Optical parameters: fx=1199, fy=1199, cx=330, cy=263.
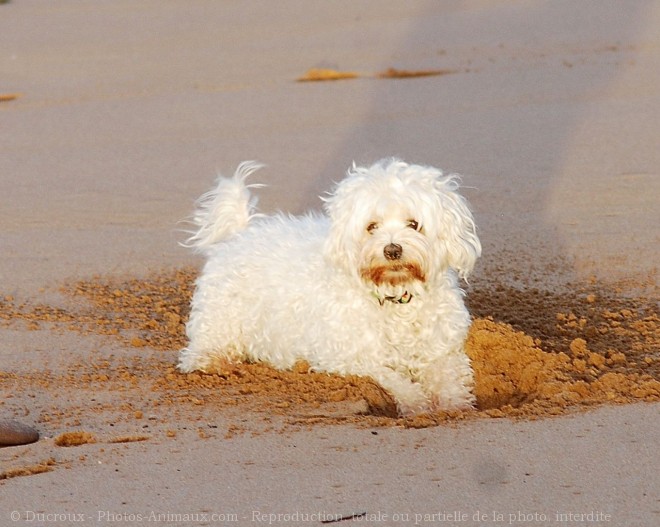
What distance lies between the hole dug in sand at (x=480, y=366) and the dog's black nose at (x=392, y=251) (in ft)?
2.29

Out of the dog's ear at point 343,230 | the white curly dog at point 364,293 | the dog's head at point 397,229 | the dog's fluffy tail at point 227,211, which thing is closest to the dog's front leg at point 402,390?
the white curly dog at point 364,293

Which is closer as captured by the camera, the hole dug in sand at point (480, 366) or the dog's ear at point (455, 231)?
Result: the hole dug in sand at point (480, 366)

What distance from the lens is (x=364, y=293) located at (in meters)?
6.29

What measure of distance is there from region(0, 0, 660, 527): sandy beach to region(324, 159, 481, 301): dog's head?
2.02 ft

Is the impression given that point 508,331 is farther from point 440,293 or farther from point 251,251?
point 251,251

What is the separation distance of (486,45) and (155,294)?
9.77 meters

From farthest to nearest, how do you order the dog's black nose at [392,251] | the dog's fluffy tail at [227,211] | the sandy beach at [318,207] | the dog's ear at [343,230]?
the dog's fluffy tail at [227,211] → the dog's ear at [343,230] → the dog's black nose at [392,251] → the sandy beach at [318,207]

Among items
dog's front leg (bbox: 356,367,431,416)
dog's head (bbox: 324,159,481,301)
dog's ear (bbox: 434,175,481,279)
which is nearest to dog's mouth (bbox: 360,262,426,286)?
dog's head (bbox: 324,159,481,301)

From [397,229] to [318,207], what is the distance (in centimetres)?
447

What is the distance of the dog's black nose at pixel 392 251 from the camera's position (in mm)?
5945

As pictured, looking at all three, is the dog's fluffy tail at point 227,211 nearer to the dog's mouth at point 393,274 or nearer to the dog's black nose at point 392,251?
the dog's mouth at point 393,274

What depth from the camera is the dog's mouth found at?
600 centimetres

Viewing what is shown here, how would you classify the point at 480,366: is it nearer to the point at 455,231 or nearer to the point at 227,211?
the point at 455,231

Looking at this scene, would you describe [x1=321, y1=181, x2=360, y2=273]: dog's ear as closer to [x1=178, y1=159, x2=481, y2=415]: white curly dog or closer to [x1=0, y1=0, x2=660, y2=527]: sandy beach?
[x1=178, y1=159, x2=481, y2=415]: white curly dog
